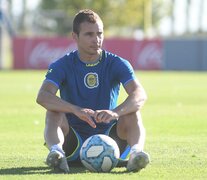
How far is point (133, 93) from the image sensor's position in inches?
357

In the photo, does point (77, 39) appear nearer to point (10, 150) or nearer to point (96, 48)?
point (96, 48)

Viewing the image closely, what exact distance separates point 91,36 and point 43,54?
1578 inches

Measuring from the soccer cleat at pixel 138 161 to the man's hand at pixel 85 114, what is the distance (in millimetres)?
599

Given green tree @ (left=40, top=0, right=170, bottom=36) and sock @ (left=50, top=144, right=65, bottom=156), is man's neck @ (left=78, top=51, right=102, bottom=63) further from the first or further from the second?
green tree @ (left=40, top=0, right=170, bottom=36)

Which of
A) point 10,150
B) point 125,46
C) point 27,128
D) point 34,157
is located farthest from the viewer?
point 125,46

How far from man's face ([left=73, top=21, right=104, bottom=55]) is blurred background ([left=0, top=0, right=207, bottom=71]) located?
39.0 metres

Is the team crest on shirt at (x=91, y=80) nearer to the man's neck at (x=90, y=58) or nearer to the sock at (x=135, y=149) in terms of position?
the man's neck at (x=90, y=58)

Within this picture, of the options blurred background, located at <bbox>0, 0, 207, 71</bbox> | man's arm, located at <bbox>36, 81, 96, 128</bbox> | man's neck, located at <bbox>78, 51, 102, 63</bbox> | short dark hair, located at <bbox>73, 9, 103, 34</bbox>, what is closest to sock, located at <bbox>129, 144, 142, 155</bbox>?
man's arm, located at <bbox>36, 81, 96, 128</bbox>

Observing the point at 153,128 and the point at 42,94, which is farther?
the point at 153,128

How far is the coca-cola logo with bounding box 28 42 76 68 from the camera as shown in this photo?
48625 mm

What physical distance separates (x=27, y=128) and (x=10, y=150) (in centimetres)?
Answer: 324

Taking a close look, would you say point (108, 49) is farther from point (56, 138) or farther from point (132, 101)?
point (56, 138)

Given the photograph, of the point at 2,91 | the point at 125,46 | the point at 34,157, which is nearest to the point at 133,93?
the point at 34,157

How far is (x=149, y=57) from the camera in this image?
4859cm
